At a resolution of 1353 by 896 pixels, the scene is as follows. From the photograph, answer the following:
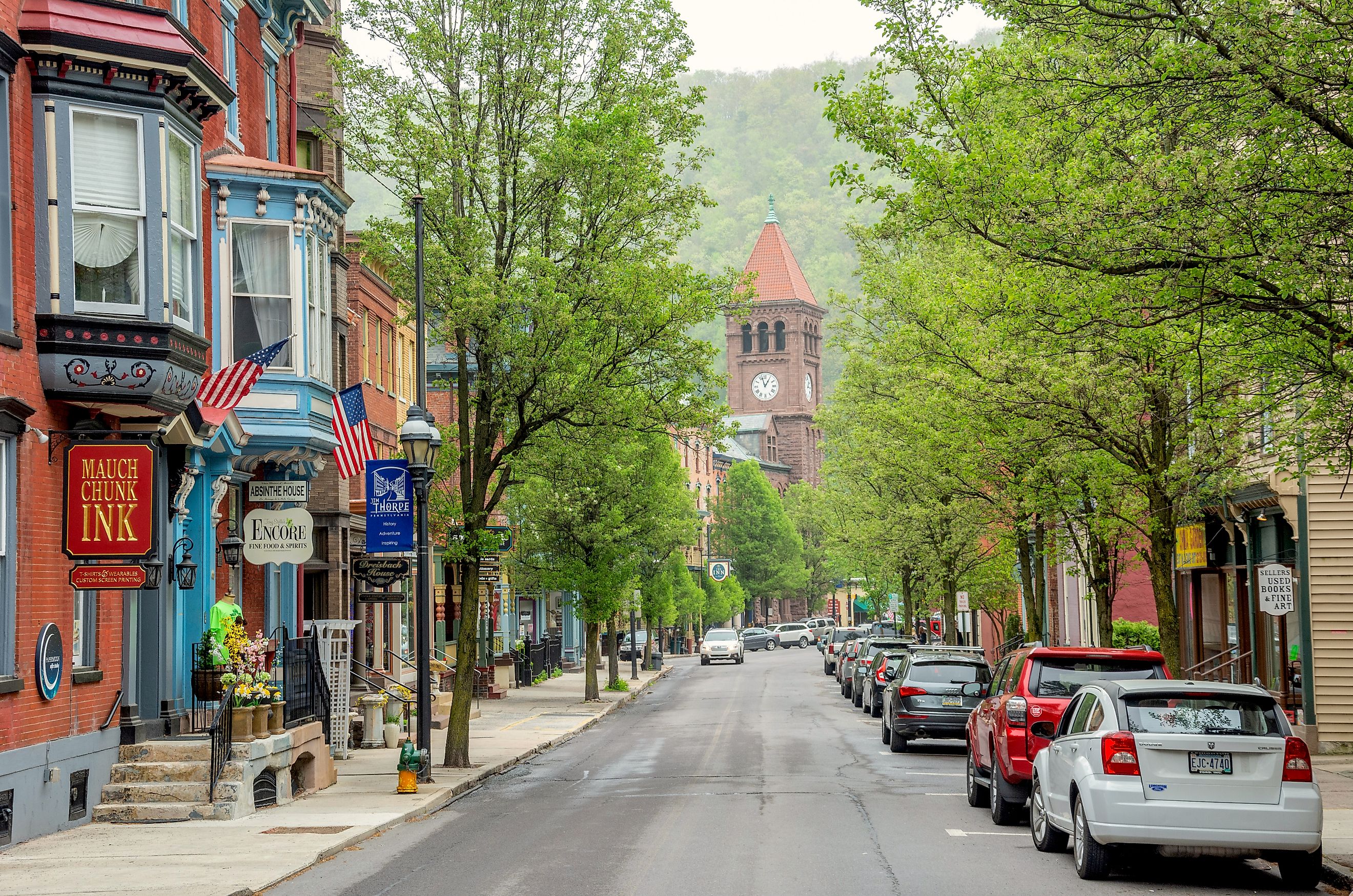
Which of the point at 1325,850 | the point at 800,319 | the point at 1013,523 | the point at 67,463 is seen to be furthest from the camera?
the point at 800,319

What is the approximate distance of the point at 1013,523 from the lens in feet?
96.6

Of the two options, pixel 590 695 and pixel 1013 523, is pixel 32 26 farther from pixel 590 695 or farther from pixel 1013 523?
pixel 590 695

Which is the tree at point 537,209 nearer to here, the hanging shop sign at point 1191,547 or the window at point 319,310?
the window at point 319,310

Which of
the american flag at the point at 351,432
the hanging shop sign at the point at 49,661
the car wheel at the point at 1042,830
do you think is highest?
the american flag at the point at 351,432

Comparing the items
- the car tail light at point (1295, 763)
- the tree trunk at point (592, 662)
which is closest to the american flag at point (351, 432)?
the car tail light at point (1295, 763)

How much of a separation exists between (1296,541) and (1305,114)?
14.0m

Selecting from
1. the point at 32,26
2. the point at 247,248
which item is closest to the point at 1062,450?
the point at 247,248

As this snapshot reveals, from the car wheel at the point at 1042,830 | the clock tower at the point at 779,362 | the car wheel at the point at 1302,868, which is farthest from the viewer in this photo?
the clock tower at the point at 779,362

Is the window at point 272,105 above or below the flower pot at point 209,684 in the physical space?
above

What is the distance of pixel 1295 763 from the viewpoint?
1122 centimetres

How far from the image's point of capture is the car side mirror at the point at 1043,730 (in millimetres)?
14828

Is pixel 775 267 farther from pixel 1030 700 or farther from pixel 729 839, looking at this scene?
pixel 729 839

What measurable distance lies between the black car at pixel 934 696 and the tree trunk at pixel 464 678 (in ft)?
23.6

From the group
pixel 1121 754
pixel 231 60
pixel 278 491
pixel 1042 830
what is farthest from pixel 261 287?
pixel 1121 754
